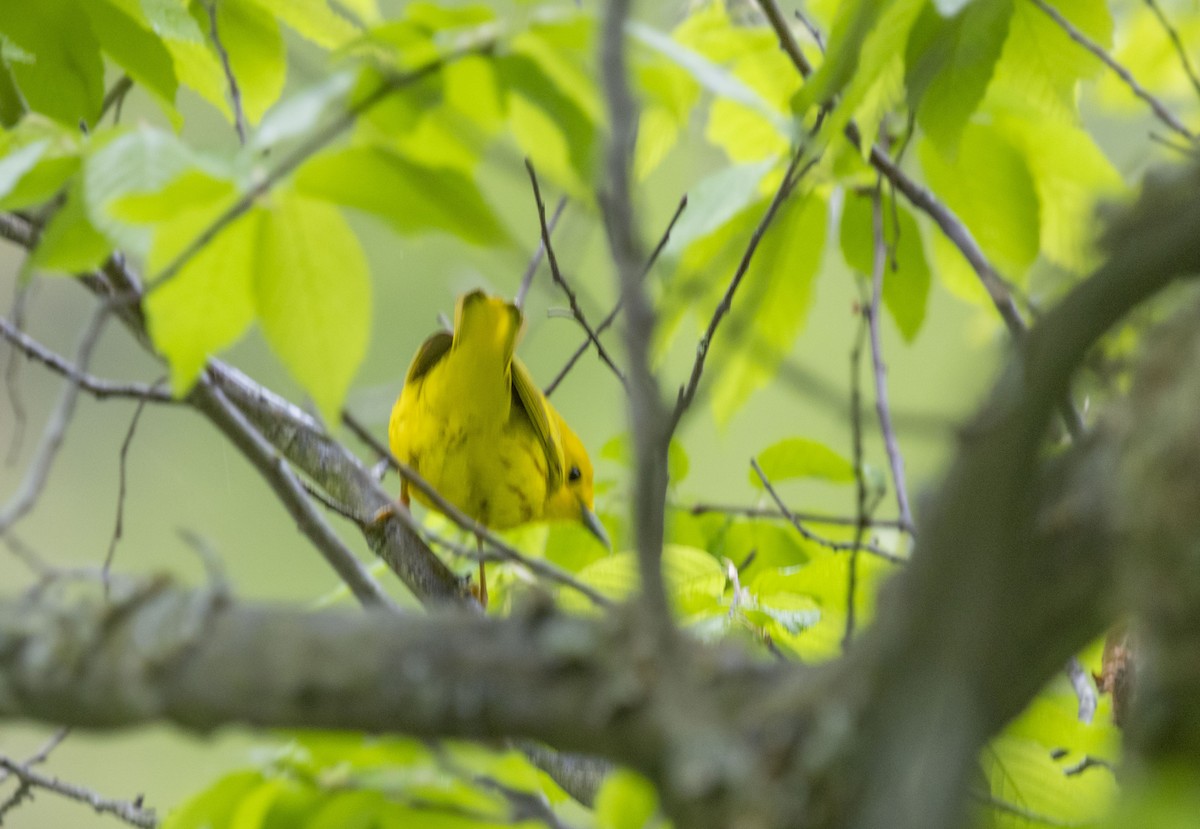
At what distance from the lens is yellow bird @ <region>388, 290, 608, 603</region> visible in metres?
2.65

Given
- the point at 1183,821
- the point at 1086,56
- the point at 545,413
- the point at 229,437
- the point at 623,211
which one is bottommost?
the point at 1183,821

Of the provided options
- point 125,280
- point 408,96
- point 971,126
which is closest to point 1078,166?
point 971,126

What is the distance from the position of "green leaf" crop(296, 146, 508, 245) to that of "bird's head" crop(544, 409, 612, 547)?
1.65m

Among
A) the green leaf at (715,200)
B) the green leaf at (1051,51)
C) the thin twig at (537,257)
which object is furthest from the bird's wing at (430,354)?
the green leaf at (1051,51)

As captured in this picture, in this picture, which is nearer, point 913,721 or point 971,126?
point 913,721

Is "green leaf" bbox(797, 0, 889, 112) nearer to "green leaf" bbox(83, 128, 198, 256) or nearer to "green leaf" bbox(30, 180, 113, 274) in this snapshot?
"green leaf" bbox(83, 128, 198, 256)

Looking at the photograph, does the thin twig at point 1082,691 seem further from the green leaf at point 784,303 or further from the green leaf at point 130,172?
the green leaf at point 130,172

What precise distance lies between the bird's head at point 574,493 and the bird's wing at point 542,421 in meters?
0.04

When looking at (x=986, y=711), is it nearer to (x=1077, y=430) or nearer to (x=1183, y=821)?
(x=1183, y=821)

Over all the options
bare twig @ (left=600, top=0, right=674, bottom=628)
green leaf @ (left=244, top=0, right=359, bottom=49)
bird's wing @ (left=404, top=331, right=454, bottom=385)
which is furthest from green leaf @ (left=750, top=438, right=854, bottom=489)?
bare twig @ (left=600, top=0, right=674, bottom=628)

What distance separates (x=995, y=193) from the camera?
1.79 meters

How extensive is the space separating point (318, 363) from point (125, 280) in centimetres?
79

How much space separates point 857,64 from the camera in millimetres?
1426

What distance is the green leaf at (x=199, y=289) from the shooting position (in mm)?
1112
